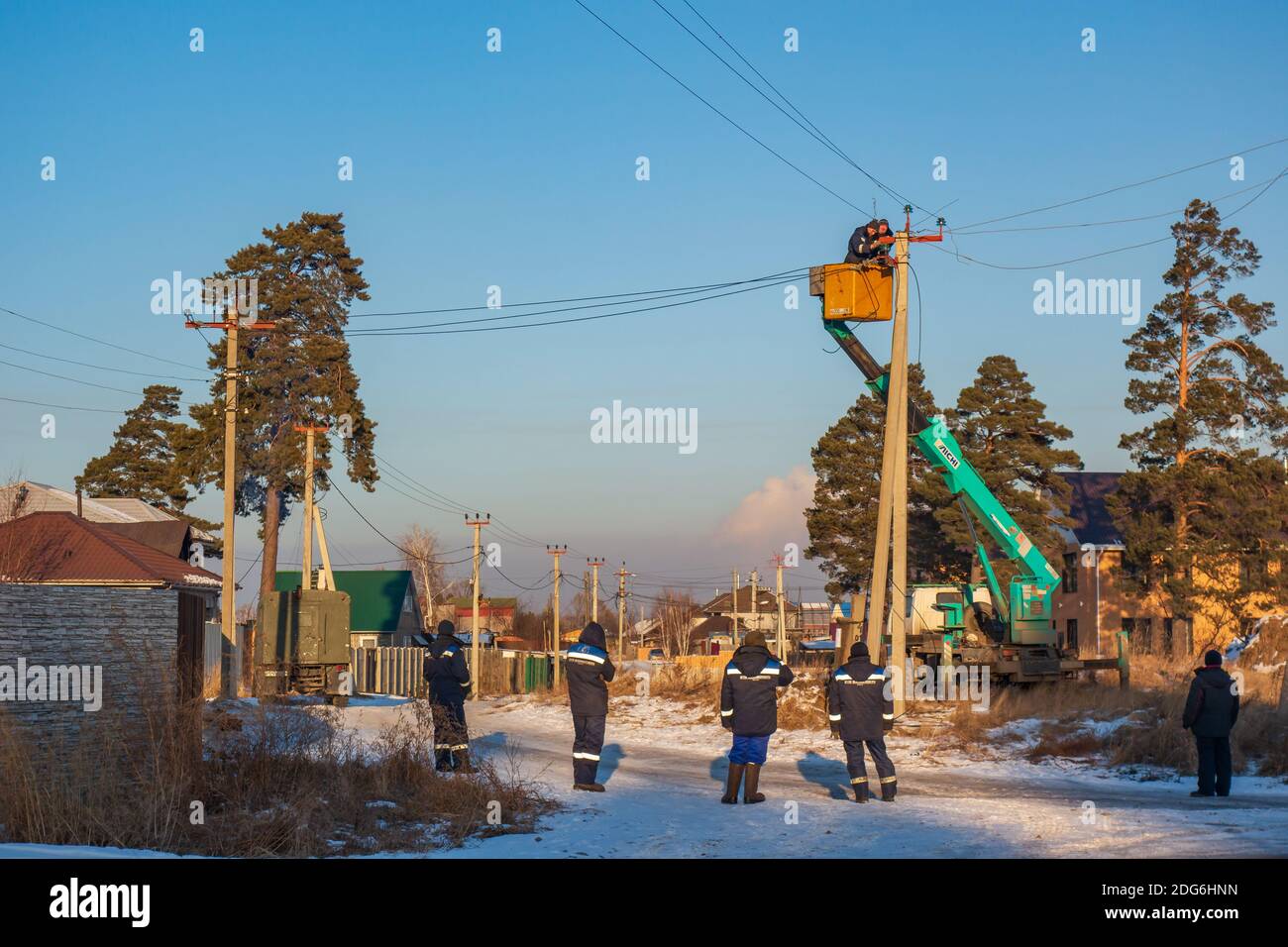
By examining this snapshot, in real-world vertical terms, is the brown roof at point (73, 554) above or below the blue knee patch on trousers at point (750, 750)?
above

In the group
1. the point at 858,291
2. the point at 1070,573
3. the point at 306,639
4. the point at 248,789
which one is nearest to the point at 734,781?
the point at 248,789

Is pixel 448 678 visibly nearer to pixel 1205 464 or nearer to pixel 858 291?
pixel 858 291

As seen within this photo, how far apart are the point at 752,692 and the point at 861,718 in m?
1.35

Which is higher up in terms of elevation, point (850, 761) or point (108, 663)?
point (108, 663)

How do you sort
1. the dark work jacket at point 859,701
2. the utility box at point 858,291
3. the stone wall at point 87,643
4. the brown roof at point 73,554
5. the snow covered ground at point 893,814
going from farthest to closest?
the brown roof at point 73,554 → the utility box at point 858,291 → the dark work jacket at point 859,701 → the stone wall at point 87,643 → the snow covered ground at point 893,814

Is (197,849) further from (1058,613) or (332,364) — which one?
(1058,613)

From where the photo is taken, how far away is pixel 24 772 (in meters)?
11.0

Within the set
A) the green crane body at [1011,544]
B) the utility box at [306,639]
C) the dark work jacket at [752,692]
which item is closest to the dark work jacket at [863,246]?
the green crane body at [1011,544]

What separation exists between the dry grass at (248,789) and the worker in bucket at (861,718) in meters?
3.41

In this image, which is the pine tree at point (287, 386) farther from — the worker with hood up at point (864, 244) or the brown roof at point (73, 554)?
the worker with hood up at point (864, 244)

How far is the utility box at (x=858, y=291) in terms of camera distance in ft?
76.3

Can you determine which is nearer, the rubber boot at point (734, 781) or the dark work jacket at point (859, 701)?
the rubber boot at point (734, 781)
